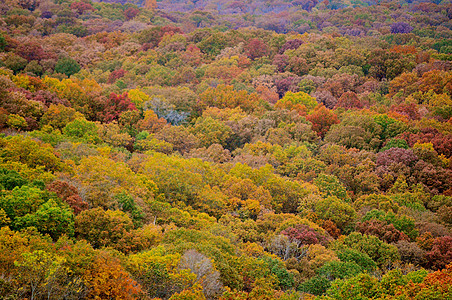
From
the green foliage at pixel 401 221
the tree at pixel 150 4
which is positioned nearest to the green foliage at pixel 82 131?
the green foliage at pixel 401 221

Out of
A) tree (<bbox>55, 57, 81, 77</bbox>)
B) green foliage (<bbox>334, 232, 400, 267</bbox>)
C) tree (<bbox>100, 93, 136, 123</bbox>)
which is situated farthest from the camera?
tree (<bbox>55, 57, 81, 77</bbox>)

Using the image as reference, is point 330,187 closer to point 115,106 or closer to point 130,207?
point 130,207

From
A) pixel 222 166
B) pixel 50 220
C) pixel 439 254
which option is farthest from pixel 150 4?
pixel 50 220

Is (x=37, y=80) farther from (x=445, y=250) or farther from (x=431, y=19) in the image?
(x=431, y=19)

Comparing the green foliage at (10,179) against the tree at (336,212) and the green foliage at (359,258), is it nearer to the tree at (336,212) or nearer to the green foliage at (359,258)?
the green foliage at (359,258)

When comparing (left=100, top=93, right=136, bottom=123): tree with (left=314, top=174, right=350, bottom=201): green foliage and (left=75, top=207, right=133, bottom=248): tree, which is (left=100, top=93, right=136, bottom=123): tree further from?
(left=75, top=207, right=133, bottom=248): tree

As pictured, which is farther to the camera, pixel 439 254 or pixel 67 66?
Result: pixel 67 66

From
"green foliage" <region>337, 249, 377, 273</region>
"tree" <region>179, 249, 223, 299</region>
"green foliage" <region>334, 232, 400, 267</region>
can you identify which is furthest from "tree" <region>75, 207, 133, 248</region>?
"green foliage" <region>334, 232, 400, 267</region>

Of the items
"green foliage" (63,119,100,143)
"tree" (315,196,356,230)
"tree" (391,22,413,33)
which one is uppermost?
"tree" (391,22,413,33)
